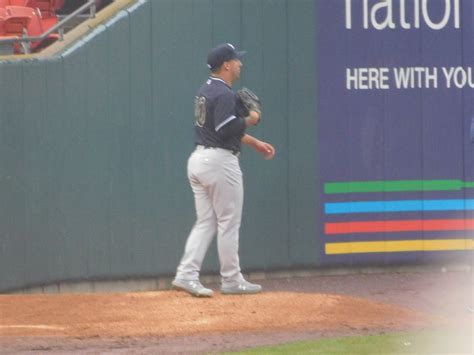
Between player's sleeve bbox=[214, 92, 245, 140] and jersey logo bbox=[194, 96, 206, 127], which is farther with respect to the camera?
jersey logo bbox=[194, 96, 206, 127]

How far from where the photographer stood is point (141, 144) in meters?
11.4

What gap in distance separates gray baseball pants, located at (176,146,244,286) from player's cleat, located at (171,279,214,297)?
0.15 feet

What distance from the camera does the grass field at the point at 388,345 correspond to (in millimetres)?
8188

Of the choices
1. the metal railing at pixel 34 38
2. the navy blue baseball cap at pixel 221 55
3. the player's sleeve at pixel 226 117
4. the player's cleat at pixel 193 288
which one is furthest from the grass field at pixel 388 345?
the metal railing at pixel 34 38

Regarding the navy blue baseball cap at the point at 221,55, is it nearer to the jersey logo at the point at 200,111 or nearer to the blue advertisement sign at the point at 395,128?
the jersey logo at the point at 200,111

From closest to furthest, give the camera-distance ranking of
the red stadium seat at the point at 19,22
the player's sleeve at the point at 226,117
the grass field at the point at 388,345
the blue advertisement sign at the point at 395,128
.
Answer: the grass field at the point at 388,345 → the player's sleeve at the point at 226,117 → the blue advertisement sign at the point at 395,128 → the red stadium seat at the point at 19,22

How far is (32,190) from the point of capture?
10742 mm

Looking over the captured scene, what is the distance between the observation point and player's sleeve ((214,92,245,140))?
32.0 feet

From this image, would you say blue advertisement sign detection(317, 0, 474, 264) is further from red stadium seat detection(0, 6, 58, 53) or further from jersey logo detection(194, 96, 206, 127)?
red stadium seat detection(0, 6, 58, 53)

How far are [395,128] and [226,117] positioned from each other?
9.10ft

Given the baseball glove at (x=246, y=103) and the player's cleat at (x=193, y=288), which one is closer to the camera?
the player's cleat at (x=193, y=288)

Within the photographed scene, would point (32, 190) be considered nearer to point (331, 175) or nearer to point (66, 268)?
point (66, 268)

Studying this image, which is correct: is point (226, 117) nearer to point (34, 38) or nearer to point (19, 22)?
point (34, 38)

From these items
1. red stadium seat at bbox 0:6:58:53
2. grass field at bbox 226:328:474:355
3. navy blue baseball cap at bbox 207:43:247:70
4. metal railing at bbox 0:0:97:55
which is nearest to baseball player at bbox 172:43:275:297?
navy blue baseball cap at bbox 207:43:247:70
